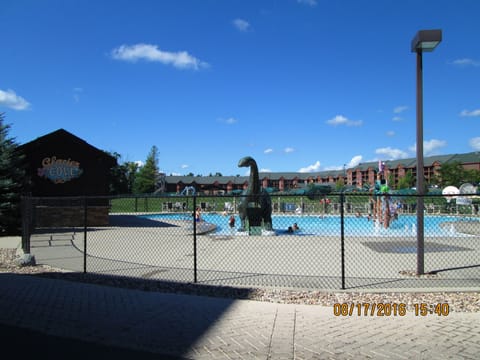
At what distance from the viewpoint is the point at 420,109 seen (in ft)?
27.9

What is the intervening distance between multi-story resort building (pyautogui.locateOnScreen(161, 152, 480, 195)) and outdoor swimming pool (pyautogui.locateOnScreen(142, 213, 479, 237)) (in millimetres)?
70491

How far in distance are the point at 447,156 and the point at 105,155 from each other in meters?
109

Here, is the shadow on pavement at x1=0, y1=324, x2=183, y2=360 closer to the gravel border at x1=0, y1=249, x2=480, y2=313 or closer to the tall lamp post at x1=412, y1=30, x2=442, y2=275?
the gravel border at x1=0, y1=249, x2=480, y2=313

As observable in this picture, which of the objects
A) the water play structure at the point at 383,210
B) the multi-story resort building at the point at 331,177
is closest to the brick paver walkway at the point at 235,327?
the water play structure at the point at 383,210

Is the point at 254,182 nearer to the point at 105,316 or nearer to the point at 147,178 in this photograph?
the point at 105,316

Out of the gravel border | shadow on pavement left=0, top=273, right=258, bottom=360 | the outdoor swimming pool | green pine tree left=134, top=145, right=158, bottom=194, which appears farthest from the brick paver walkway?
green pine tree left=134, top=145, right=158, bottom=194

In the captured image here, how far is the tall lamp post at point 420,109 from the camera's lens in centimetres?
796

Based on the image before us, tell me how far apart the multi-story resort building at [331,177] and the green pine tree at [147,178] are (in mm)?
27251

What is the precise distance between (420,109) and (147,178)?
65044 mm

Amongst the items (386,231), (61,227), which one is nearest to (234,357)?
(386,231)

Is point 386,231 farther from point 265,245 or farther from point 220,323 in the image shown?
point 220,323

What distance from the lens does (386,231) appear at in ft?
66.9
